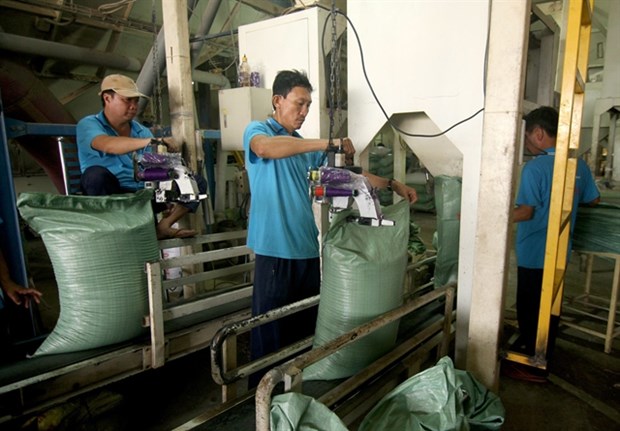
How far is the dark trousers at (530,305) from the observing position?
84.7 inches

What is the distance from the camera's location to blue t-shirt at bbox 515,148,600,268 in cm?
199

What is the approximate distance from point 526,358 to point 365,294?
0.83m

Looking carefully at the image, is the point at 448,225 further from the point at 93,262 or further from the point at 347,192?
the point at 93,262

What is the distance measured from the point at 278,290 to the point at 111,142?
1023 mm

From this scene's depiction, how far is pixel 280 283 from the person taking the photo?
170 cm

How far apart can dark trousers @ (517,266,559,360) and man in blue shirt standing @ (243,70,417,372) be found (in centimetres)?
96

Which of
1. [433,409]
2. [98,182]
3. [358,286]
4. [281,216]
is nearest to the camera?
[433,409]

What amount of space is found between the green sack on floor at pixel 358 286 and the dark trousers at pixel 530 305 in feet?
3.83

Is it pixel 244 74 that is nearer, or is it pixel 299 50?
pixel 299 50

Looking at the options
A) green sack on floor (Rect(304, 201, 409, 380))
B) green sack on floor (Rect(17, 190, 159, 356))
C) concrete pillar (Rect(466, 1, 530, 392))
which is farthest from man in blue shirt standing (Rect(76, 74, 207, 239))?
concrete pillar (Rect(466, 1, 530, 392))

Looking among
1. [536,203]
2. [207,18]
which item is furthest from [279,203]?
[207,18]

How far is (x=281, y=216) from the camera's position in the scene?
5.44ft

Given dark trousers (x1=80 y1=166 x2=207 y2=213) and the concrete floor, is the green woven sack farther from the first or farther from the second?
dark trousers (x1=80 y1=166 x2=207 y2=213)

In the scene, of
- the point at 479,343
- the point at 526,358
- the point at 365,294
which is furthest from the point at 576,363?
the point at 365,294
